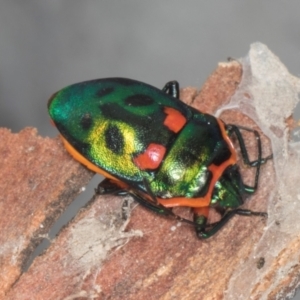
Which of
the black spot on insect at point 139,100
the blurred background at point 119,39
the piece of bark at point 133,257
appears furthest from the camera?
the blurred background at point 119,39

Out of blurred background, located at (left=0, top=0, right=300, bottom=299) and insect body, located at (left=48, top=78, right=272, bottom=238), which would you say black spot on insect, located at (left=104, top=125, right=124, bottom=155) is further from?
blurred background, located at (left=0, top=0, right=300, bottom=299)

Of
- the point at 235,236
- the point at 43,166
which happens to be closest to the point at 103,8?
the point at 43,166

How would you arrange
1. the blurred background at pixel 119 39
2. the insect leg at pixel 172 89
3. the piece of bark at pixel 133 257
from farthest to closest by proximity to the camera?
1. the blurred background at pixel 119 39
2. the insect leg at pixel 172 89
3. the piece of bark at pixel 133 257

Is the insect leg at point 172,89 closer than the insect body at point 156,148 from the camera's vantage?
No

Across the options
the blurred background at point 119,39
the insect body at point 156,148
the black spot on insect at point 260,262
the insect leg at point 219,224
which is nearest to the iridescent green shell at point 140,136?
the insect body at point 156,148

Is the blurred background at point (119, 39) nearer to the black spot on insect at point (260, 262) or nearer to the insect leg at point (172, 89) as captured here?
the insect leg at point (172, 89)

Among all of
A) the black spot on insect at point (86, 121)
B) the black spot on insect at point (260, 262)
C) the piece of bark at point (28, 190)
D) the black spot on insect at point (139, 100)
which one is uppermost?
the black spot on insect at point (139, 100)

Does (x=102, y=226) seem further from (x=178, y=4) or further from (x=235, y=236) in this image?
(x=178, y=4)

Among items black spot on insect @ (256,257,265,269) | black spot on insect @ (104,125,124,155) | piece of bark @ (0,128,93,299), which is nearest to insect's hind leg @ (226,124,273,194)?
black spot on insect @ (256,257,265,269)

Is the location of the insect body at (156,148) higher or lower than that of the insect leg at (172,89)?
lower

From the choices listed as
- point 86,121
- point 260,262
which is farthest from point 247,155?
point 86,121
